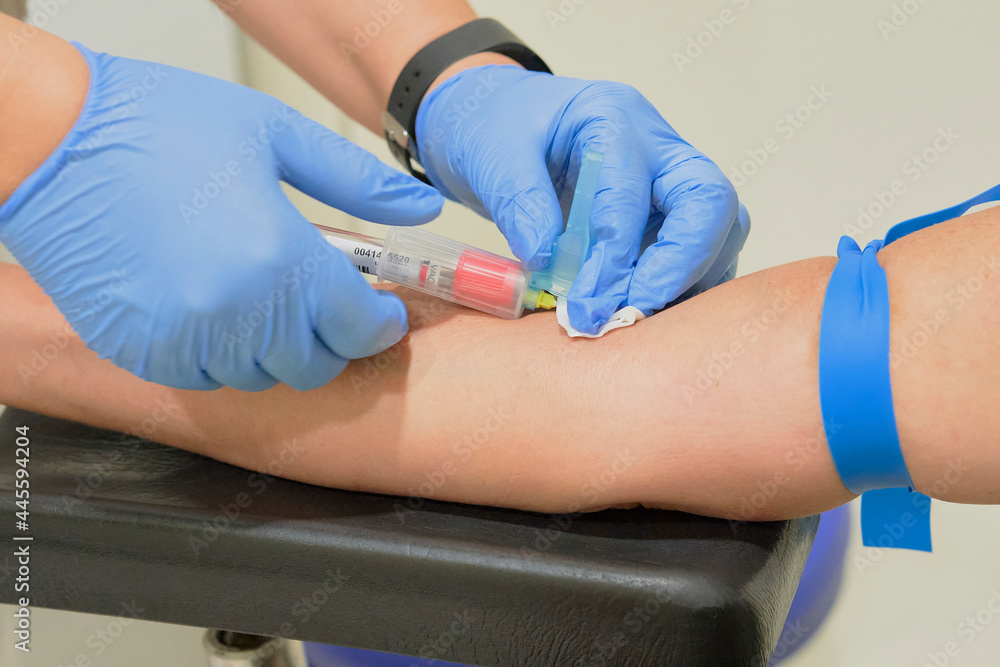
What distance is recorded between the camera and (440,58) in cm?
104

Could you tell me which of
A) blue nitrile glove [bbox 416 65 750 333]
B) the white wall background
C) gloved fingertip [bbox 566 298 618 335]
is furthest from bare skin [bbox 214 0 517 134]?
the white wall background

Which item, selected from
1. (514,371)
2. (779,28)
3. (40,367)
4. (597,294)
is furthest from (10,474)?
(779,28)

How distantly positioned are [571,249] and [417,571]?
0.35m

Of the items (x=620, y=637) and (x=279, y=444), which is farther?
(x=279, y=444)

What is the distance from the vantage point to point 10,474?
27.6 inches

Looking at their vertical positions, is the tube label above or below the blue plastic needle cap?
below

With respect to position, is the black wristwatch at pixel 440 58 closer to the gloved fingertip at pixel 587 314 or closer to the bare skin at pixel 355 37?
the bare skin at pixel 355 37

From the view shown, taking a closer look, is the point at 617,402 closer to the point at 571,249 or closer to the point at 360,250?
the point at 571,249

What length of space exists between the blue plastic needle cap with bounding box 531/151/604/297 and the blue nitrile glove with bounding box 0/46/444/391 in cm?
19

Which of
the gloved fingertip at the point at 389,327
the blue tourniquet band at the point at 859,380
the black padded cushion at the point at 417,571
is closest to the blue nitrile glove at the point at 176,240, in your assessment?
the gloved fingertip at the point at 389,327

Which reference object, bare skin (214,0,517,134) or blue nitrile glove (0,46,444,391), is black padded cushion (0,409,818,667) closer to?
blue nitrile glove (0,46,444,391)

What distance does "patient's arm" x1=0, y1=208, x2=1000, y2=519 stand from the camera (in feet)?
1.80

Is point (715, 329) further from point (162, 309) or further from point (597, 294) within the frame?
point (162, 309)

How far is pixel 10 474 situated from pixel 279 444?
10.4 inches
